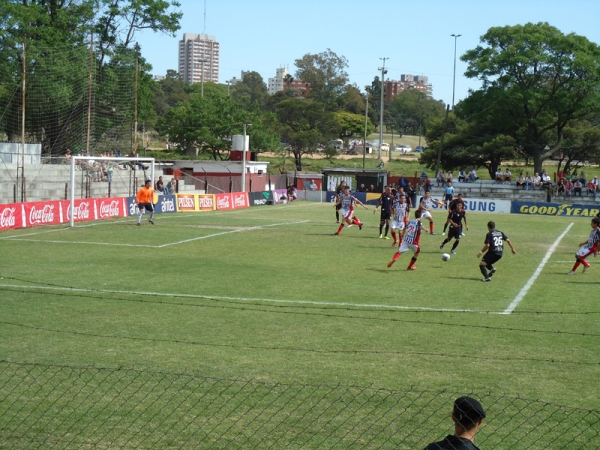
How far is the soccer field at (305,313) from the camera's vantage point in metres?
10.8

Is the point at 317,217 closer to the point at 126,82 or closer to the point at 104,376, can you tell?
the point at 126,82

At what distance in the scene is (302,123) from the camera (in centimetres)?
9381

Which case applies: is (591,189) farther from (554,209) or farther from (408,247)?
(408,247)

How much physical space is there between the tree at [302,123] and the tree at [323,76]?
25.1 meters

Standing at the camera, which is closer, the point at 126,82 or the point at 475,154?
the point at 126,82

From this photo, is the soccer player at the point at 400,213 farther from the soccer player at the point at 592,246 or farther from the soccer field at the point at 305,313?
the soccer player at the point at 592,246

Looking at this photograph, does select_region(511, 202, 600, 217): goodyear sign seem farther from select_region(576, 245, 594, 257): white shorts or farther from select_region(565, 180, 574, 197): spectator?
select_region(576, 245, 594, 257): white shorts

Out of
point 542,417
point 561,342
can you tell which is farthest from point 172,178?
point 542,417

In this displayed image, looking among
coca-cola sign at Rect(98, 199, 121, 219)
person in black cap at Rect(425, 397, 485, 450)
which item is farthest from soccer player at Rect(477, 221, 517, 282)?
coca-cola sign at Rect(98, 199, 121, 219)

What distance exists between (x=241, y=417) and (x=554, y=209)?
48.0m

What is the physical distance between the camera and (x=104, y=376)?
405 inches

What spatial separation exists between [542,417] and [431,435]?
1.58 meters

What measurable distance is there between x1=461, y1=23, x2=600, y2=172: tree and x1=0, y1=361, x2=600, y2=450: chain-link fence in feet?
200

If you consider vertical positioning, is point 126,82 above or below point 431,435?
above
